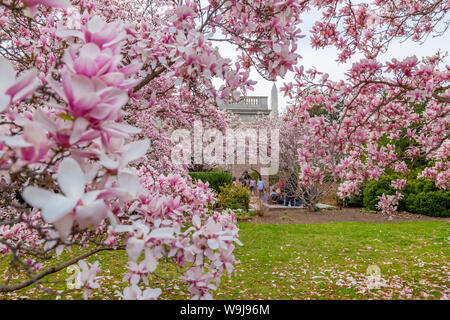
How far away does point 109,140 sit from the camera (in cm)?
82

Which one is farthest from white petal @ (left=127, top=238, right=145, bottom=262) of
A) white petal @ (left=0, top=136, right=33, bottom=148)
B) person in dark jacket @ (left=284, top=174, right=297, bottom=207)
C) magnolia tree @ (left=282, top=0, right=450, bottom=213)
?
person in dark jacket @ (left=284, top=174, right=297, bottom=207)

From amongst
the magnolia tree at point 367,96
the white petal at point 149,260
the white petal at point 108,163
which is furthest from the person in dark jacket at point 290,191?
the white petal at point 108,163

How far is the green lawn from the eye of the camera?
13.9ft

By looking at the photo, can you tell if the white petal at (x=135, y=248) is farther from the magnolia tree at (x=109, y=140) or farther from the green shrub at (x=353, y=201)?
the green shrub at (x=353, y=201)

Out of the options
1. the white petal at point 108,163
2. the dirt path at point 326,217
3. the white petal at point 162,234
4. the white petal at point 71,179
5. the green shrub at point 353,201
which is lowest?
the dirt path at point 326,217

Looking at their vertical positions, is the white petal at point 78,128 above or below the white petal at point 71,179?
above

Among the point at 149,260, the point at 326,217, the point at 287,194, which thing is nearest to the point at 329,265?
the point at 149,260

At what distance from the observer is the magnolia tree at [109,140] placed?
725 millimetres

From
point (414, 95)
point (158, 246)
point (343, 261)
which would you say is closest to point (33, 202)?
point (158, 246)

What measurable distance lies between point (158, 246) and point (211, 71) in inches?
38.0
